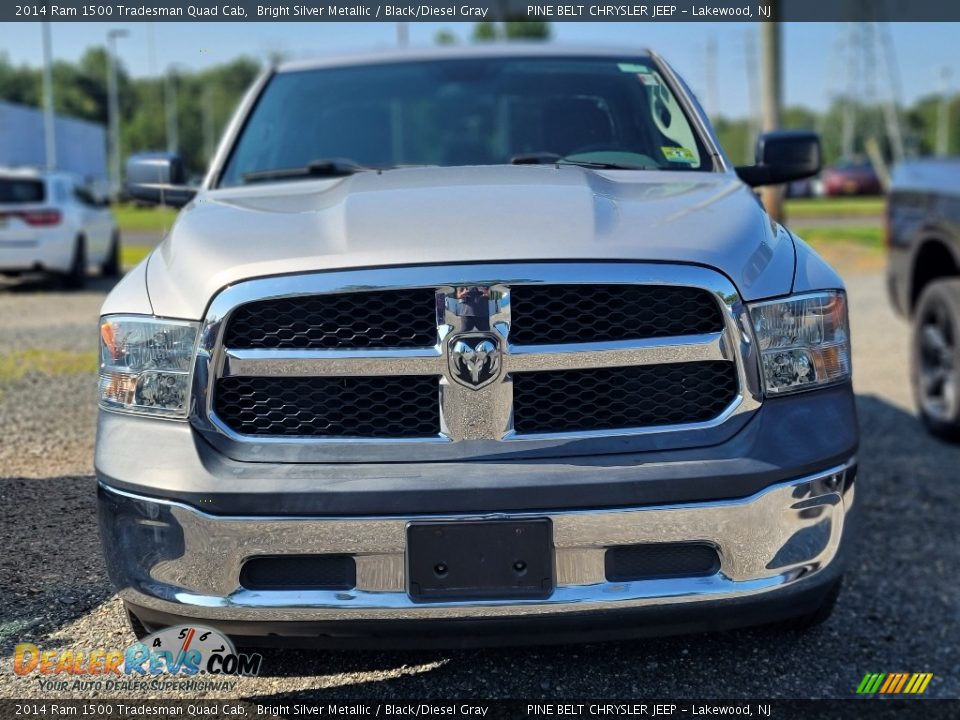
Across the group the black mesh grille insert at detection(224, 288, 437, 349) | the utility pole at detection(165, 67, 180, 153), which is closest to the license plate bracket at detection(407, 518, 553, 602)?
the black mesh grille insert at detection(224, 288, 437, 349)

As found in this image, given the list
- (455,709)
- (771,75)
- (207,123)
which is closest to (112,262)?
(771,75)

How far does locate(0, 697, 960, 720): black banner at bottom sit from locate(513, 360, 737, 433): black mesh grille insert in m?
0.81

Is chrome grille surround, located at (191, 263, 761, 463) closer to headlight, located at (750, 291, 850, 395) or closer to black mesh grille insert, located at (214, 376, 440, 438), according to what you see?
black mesh grille insert, located at (214, 376, 440, 438)

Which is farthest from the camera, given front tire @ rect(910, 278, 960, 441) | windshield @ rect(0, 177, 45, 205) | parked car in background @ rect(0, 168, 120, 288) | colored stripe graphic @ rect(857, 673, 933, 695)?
windshield @ rect(0, 177, 45, 205)

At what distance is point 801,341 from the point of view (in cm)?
253

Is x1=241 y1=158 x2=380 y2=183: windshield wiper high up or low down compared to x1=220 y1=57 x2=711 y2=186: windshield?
down

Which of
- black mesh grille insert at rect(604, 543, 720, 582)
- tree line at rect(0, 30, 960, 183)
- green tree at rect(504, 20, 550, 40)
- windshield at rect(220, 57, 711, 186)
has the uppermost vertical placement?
green tree at rect(504, 20, 550, 40)

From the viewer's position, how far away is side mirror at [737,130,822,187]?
12.6 ft

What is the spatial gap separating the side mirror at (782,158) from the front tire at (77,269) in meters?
9.89

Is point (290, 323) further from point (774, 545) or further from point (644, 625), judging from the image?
point (774, 545)

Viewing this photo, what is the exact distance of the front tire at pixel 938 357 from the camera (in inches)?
217

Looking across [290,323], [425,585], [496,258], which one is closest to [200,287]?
[290,323]

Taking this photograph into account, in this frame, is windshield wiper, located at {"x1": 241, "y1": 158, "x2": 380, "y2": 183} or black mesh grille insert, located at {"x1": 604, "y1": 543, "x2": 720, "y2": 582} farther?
windshield wiper, located at {"x1": 241, "y1": 158, "x2": 380, "y2": 183}

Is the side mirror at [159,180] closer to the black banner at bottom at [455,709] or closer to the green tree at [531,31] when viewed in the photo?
the black banner at bottom at [455,709]
